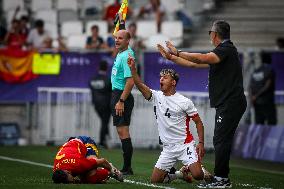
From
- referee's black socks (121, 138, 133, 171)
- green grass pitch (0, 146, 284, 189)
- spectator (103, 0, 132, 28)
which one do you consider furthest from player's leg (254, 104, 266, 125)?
referee's black socks (121, 138, 133, 171)

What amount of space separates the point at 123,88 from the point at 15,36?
1185cm

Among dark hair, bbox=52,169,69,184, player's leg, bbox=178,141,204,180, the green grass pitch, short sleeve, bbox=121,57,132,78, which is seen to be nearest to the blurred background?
the green grass pitch

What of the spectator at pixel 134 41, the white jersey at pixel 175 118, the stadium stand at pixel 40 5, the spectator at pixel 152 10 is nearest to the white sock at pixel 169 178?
the white jersey at pixel 175 118

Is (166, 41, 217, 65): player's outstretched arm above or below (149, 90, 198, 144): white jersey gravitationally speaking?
above

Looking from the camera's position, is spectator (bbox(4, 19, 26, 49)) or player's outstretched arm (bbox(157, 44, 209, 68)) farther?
spectator (bbox(4, 19, 26, 49))

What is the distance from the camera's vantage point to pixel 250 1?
30156 millimetres

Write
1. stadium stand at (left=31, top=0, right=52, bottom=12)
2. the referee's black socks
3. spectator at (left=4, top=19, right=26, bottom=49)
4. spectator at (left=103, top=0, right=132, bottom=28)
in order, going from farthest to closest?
1. stadium stand at (left=31, top=0, right=52, bottom=12)
2. spectator at (left=103, top=0, right=132, bottom=28)
3. spectator at (left=4, top=19, right=26, bottom=49)
4. the referee's black socks

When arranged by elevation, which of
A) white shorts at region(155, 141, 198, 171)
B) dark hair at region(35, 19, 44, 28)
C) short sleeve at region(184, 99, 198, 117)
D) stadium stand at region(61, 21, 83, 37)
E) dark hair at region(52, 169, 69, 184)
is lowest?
dark hair at region(52, 169, 69, 184)

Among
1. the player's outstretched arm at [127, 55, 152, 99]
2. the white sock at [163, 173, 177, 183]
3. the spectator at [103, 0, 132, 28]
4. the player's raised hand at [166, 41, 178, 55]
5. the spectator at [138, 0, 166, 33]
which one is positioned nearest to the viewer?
the player's raised hand at [166, 41, 178, 55]

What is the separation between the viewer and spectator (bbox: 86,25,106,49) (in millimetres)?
26172

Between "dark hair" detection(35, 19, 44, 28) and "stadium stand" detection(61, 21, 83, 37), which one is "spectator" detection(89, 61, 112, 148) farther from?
"stadium stand" detection(61, 21, 83, 37)

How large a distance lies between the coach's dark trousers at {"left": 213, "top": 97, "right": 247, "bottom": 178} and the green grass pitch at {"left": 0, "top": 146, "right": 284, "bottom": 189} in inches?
24.3

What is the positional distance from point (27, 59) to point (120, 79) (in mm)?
10254

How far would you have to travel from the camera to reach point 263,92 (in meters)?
23.9
